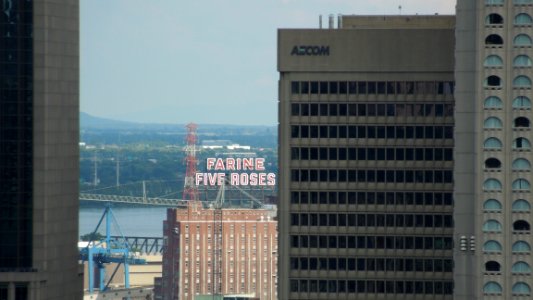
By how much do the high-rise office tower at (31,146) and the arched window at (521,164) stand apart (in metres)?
36.7

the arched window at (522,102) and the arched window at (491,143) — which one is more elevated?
the arched window at (522,102)

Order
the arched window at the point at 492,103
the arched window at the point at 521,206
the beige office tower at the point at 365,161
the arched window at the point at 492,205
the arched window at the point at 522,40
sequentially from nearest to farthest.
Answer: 1. the arched window at the point at 492,205
2. the arched window at the point at 521,206
3. the arched window at the point at 492,103
4. the arched window at the point at 522,40
5. the beige office tower at the point at 365,161

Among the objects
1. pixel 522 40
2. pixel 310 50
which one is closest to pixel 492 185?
pixel 522 40

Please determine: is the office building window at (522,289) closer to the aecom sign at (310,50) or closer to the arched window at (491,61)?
the arched window at (491,61)

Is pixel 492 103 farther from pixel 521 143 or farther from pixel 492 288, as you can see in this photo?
pixel 492 288

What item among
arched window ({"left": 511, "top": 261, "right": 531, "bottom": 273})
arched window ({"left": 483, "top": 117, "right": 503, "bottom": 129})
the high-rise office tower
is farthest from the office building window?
the high-rise office tower

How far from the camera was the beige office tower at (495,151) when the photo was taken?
503ft

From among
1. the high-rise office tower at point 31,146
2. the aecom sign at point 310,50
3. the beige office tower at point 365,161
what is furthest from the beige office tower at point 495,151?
the high-rise office tower at point 31,146

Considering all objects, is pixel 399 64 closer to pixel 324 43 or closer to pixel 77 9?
pixel 324 43

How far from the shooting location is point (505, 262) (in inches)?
6033

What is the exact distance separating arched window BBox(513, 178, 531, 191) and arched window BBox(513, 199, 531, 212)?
34.9 inches

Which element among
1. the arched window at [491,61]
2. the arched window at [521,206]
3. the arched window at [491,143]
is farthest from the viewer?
the arched window at [491,61]

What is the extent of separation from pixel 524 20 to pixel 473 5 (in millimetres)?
3958

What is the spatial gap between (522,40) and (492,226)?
1423 centimetres
